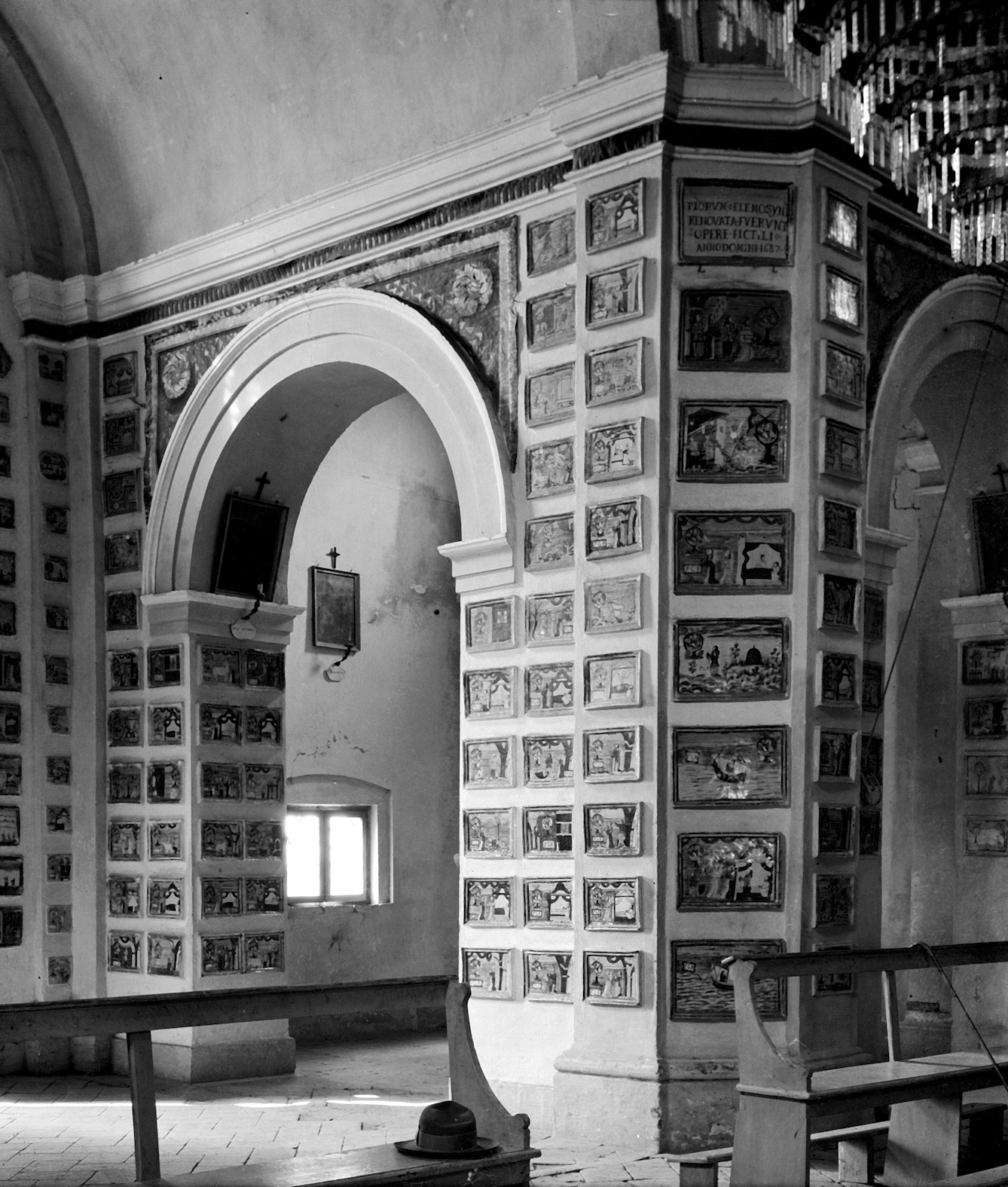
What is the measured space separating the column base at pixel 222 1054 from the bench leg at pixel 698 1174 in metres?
5.13

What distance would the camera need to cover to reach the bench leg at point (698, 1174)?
662 cm

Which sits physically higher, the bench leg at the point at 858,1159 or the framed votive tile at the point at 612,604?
the framed votive tile at the point at 612,604

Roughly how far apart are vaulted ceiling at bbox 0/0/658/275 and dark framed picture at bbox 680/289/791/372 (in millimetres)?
1385

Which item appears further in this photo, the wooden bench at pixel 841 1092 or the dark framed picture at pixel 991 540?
the dark framed picture at pixel 991 540

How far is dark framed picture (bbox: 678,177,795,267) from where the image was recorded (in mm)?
8805

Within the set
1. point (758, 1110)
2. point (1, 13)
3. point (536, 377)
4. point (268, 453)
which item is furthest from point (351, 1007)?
point (1, 13)

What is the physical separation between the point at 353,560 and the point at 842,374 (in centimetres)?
642

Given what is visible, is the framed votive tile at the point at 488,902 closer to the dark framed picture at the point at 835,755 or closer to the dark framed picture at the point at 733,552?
the dark framed picture at the point at 835,755

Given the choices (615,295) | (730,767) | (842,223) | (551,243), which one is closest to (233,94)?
(551,243)

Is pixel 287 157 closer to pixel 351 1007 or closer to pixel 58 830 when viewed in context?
pixel 58 830

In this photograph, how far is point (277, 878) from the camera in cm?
1174

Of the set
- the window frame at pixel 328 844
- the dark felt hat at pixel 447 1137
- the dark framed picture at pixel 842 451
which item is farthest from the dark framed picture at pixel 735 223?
the window frame at pixel 328 844

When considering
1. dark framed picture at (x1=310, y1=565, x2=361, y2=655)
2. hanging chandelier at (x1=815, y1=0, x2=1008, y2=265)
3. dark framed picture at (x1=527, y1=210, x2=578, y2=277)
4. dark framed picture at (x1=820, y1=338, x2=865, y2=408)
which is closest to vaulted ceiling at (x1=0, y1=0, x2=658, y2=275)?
dark framed picture at (x1=527, y1=210, x2=578, y2=277)

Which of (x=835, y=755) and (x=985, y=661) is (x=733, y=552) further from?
(x=985, y=661)
